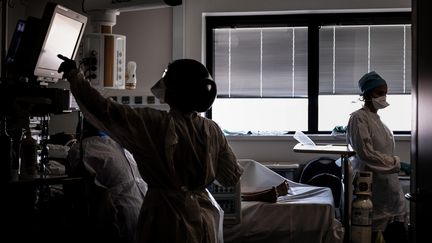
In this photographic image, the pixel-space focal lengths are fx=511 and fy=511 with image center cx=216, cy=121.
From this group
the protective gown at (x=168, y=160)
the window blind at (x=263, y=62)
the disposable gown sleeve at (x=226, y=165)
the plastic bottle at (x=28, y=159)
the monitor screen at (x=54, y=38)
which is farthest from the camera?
the window blind at (x=263, y=62)

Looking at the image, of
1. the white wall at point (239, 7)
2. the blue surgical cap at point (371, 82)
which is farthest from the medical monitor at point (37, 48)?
the white wall at point (239, 7)

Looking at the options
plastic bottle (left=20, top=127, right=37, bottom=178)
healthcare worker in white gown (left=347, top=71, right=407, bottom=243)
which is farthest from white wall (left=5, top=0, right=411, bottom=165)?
plastic bottle (left=20, top=127, right=37, bottom=178)

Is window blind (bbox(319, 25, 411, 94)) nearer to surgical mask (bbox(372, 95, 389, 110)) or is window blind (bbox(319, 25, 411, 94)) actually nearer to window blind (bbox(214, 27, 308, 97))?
window blind (bbox(214, 27, 308, 97))

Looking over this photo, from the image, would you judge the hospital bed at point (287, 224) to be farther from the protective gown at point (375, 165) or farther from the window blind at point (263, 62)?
the window blind at point (263, 62)

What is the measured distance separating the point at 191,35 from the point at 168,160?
303 cm

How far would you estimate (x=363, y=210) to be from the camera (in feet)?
10.7

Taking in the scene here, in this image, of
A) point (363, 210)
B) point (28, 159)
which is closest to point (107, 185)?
point (28, 159)

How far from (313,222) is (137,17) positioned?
8.92 ft

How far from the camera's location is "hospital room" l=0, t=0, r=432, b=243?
6.61 ft

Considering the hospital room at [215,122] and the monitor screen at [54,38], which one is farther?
the monitor screen at [54,38]

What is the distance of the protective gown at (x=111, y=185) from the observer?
8.66 feet

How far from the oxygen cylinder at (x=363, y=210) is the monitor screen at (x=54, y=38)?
1971 millimetres

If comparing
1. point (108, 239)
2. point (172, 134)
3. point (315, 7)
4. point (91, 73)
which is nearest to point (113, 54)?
point (91, 73)

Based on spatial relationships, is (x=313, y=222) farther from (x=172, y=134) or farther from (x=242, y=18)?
(x=242, y=18)
